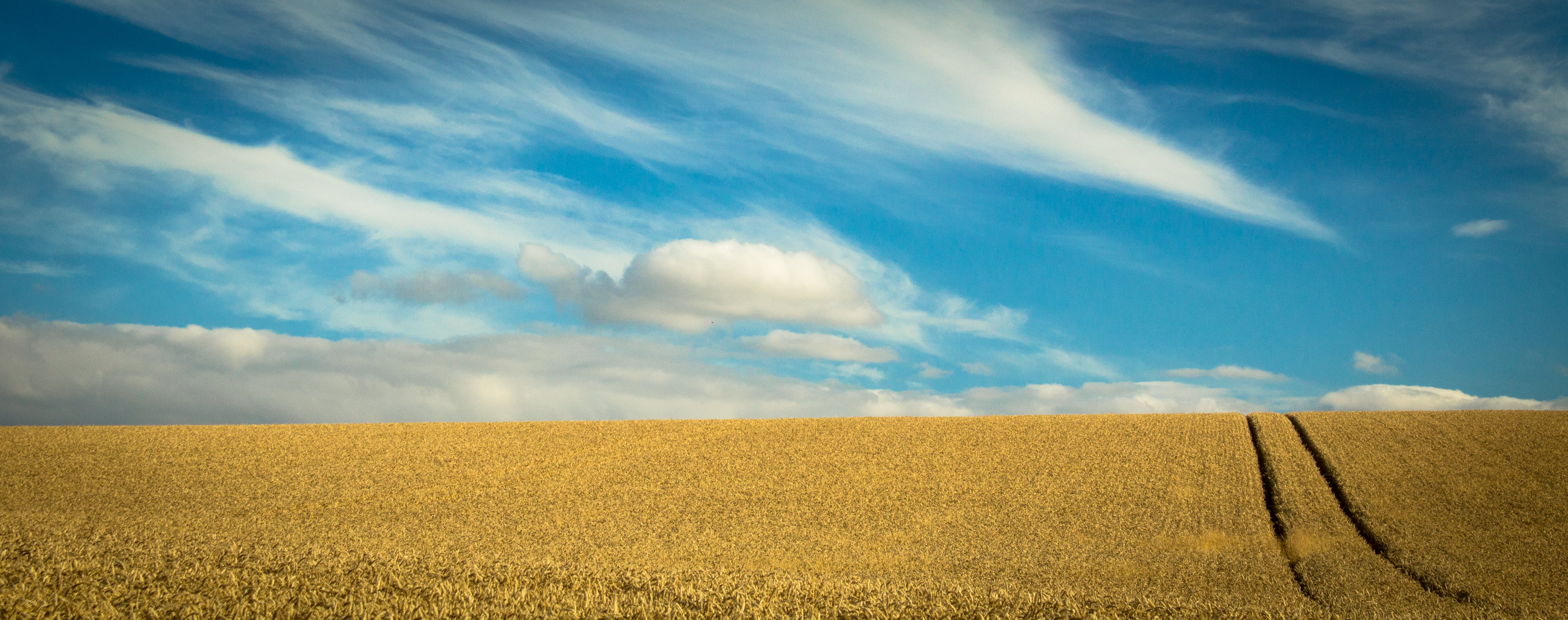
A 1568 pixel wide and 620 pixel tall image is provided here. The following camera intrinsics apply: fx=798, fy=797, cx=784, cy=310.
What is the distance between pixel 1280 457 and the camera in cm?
2841

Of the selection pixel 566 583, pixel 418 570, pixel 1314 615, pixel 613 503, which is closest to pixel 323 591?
pixel 418 570

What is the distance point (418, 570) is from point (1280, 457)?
29503mm

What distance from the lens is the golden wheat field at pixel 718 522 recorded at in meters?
7.84

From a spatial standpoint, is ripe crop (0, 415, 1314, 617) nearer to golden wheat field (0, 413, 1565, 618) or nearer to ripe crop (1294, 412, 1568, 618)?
golden wheat field (0, 413, 1565, 618)

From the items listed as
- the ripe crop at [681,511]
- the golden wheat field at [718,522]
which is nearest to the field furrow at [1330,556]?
the golden wheat field at [718,522]

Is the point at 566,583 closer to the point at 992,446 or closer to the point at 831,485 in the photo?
the point at 831,485

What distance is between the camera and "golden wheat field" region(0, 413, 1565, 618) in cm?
784

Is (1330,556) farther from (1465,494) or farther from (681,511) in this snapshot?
(681,511)

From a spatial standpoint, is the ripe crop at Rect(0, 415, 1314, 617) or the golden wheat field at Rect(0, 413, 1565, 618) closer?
the golden wheat field at Rect(0, 413, 1565, 618)

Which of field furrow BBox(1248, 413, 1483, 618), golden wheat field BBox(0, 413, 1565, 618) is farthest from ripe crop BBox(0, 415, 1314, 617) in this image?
field furrow BBox(1248, 413, 1483, 618)

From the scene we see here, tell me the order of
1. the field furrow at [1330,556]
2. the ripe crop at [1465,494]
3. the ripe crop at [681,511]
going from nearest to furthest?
the ripe crop at [681,511], the field furrow at [1330,556], the ripe crop at [1465,494]

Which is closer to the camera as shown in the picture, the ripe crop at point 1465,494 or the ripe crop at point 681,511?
the ripe crop at point 681,511

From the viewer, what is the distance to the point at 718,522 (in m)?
21.9

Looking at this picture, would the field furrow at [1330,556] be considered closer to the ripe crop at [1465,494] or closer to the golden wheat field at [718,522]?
the golden wheat field at [718,522]
